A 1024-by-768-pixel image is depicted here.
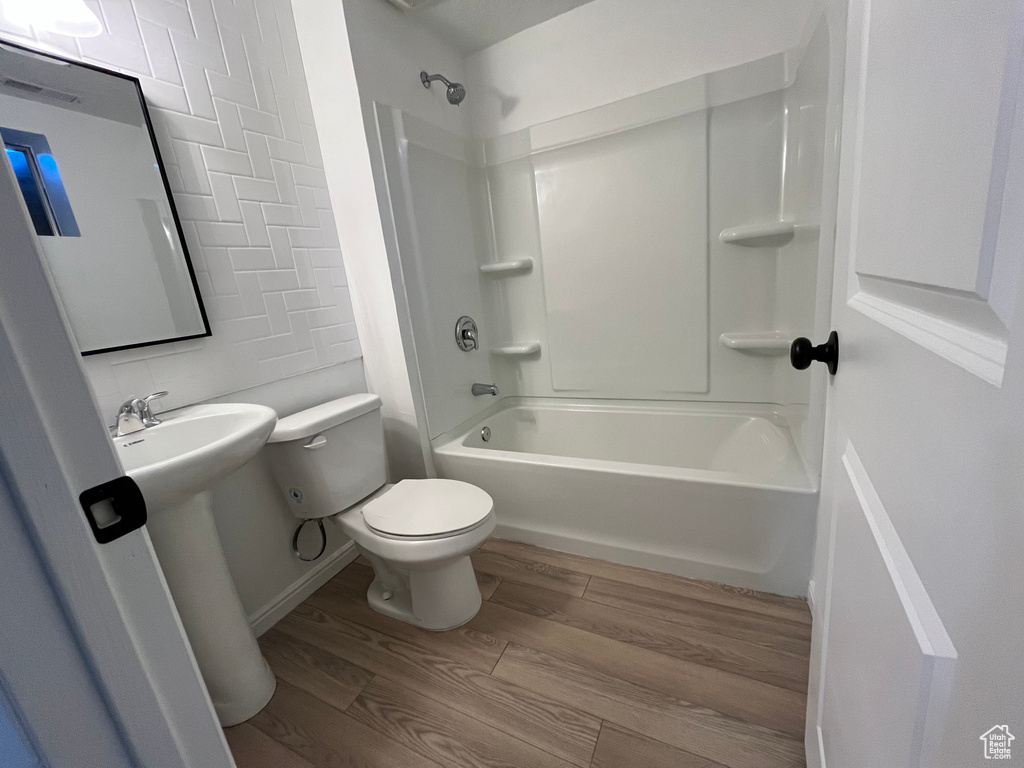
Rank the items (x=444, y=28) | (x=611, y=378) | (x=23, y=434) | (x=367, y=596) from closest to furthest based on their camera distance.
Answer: (x=23, y=434)
(x=367, y=596)
(x=444, y=28)
(x=611, y=378)

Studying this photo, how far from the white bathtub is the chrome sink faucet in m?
1.02

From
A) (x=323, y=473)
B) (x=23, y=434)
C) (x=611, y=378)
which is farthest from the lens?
(x=611, y=378)

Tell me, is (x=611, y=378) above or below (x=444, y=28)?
below

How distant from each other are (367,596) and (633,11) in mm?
2673

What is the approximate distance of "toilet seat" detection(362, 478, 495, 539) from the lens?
50.8 inches

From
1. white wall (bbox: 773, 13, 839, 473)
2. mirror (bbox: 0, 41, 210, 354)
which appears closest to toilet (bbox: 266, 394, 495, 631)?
mirror (bbox: 0, 41, 210, 354)

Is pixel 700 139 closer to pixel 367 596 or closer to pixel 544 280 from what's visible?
pixel 544 280

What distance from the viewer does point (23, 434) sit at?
33cm

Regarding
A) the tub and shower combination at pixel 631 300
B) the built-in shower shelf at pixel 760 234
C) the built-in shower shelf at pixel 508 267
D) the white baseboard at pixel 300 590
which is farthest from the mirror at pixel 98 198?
the built-in shower shelf at pixel 760 234

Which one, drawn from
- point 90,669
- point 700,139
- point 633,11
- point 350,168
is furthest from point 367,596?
point 633,11

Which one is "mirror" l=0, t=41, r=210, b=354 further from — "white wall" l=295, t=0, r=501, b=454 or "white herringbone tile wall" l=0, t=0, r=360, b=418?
"white wall" l=295, t=0, r=501, b=454

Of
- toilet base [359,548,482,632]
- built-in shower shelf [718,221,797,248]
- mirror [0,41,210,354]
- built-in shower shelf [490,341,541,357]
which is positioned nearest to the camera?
mirror [0,41,210,354]

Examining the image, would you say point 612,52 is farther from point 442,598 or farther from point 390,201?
point 442,598

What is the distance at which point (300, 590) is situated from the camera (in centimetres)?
162
